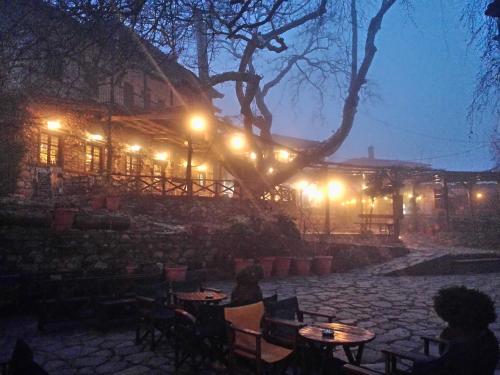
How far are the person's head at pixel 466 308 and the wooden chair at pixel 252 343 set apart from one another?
1.72 metres

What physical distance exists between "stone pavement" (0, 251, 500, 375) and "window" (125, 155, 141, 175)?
11.1 m

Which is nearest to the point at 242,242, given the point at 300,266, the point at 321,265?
the point at 300,266

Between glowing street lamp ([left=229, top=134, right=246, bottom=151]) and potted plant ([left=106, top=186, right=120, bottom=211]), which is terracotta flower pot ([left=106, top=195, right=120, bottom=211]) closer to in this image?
potted plant ([left=106, top=186, right=120, bottom=211])

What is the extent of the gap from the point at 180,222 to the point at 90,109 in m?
5.88

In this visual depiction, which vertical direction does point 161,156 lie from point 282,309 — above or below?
above

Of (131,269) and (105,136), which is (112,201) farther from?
(105,136)

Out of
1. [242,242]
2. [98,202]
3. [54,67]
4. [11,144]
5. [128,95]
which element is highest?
[128,95]

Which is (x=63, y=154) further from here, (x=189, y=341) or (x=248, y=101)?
(x=189, y=341)

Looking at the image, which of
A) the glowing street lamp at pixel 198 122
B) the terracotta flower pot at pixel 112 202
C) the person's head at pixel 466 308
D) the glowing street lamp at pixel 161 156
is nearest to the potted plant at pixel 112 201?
the terracotta flower pot at pixel 112 202

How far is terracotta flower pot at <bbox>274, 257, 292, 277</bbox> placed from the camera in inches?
463

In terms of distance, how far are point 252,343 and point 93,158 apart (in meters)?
15.6

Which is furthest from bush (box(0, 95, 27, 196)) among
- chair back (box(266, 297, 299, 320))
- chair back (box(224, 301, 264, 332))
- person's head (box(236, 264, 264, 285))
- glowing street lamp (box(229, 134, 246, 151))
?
chair back (box(266, 297, 299, 320))

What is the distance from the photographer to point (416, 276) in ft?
41.7

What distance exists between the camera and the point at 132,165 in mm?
19734
